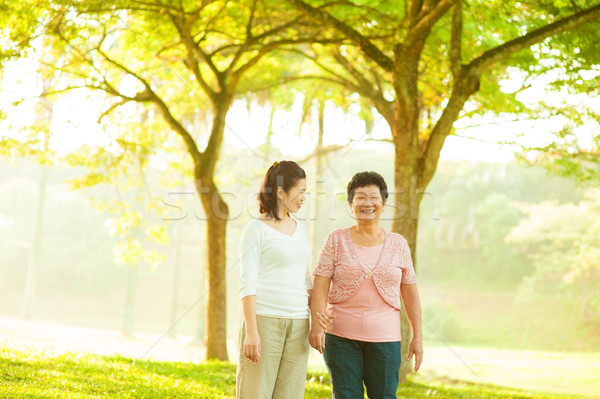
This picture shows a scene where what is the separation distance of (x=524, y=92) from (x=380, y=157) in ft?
139

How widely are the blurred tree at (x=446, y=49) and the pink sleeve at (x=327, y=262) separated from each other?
15.4 ft

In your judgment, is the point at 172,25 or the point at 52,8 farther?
the point at 172,25

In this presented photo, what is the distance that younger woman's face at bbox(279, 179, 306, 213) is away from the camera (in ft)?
12.5

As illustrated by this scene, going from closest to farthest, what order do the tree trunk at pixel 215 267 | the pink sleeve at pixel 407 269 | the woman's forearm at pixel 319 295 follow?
1. the woman's forearm at pixel 319 295
2. the pink sleeve at pixel 407 269
3. the tree trunk at pixel 215 267

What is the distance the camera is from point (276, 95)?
51.6 ft

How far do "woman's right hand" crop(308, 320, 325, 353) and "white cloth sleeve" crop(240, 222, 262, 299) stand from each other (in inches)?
20.0

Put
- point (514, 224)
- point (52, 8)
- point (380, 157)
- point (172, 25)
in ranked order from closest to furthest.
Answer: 1. point (52, 8)
2. point (172, 25)
3. point (514, 224)
4. point (380, 157)

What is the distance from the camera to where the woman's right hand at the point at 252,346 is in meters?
3.60

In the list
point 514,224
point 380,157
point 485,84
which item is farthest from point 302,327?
point 380,157

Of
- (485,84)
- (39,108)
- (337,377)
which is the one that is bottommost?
(337,377)

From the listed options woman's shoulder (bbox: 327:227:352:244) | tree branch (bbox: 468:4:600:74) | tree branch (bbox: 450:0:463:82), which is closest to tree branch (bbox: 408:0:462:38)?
tree branch (bbox: 450:0:463:82)

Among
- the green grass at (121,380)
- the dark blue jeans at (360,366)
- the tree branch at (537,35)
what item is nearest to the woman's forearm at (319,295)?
the dark blue jeans at (360,366)

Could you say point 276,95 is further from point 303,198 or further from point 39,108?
point 303,198

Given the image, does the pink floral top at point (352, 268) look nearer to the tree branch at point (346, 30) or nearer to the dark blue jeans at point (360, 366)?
the dark blue jeans at point (360, 366)
